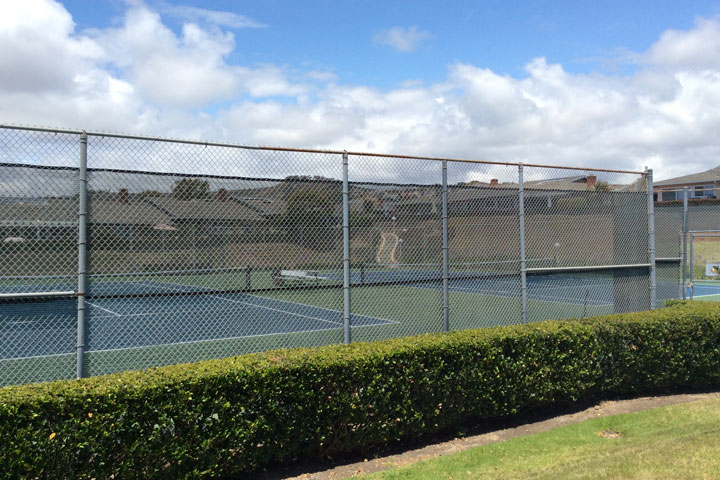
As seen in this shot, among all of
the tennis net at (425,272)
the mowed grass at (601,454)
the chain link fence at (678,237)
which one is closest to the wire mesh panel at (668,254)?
the chain link fence at (678,237)

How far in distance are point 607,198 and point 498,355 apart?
3992mm

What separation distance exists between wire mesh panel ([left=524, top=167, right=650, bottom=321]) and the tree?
452 cm

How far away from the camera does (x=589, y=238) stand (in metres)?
8.59

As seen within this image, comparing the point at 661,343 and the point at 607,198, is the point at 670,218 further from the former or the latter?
the point at 661,343

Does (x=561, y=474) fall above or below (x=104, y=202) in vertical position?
below

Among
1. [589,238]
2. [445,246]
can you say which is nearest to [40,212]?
[445,246]

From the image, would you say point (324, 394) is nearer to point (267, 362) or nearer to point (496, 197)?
point (267, 362)

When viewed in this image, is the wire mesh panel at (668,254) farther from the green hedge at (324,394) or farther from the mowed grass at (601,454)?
the mowed grass at (601,454)

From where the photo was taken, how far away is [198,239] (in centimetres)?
566

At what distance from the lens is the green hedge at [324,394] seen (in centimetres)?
422

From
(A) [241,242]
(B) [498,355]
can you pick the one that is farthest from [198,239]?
(B) [498,355]

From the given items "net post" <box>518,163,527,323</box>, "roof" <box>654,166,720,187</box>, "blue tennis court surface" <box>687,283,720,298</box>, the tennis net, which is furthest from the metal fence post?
"roof" <box>654,166,720,187</box>

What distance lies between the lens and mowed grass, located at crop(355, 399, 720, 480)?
187 inches

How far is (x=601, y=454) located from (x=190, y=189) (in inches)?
186
